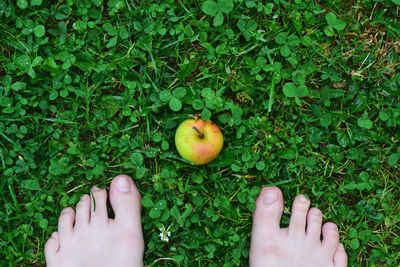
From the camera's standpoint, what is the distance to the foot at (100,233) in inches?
98.1

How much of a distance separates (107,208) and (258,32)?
1.20 m

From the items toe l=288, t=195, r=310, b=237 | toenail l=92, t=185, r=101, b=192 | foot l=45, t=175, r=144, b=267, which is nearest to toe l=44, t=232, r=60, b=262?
foot l=45, t=175, r=144, b=267

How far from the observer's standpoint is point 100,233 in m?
2.56

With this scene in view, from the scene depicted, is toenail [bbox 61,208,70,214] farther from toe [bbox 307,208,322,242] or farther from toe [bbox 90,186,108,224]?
toe [bbox 307,208,322,242]

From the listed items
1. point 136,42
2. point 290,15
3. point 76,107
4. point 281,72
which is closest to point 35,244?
point 76,107

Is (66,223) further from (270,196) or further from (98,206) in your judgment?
(270,196)

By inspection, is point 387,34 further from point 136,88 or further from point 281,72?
point 136,88

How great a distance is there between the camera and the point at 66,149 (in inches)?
97.7

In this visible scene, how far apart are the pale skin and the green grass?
0.08 m

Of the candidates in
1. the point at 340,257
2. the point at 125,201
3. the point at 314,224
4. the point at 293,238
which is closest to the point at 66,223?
the point at 125,201

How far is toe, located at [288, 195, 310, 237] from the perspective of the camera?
98.1 inches

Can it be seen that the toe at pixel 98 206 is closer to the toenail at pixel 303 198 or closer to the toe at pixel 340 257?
the toenail at pixel 303 198

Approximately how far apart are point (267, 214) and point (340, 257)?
0.45 meters

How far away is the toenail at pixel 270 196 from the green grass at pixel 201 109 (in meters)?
0.05
